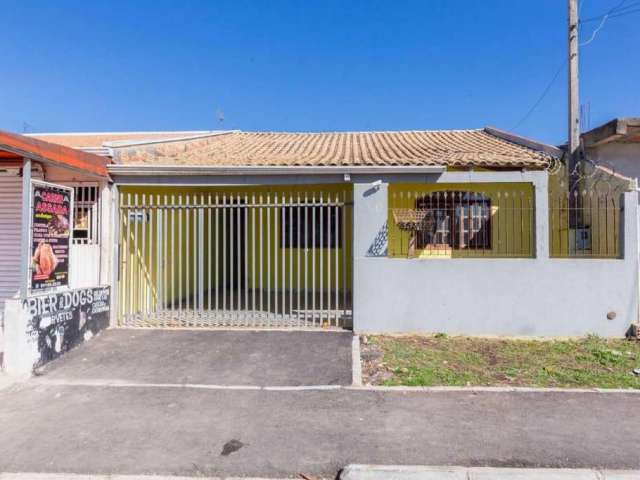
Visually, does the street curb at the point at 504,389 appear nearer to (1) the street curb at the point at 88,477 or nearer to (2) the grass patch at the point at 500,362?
(2) the grass patch at the point at 500,362

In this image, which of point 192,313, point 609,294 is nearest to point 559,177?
point 609,294

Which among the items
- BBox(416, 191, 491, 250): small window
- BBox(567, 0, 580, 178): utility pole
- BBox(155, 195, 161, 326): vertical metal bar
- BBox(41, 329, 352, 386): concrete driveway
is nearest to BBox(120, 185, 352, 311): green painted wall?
BBox(155, 195, 161, 326): vertical metal bar

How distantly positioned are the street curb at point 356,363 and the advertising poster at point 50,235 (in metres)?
4.39

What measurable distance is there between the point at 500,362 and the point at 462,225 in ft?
13.9

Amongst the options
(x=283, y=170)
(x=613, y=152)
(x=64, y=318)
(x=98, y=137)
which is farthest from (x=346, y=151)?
(x=98, y=137)

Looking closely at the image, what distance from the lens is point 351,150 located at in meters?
9.83

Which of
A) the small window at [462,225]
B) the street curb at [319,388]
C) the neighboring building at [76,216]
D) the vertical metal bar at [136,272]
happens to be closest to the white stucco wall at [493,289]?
the street curb at [319,388]

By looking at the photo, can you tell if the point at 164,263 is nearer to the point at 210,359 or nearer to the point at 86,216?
the point at 86,216

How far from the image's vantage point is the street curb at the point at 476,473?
9.96 ft

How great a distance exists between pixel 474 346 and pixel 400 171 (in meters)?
3.23

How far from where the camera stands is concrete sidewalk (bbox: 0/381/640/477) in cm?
326

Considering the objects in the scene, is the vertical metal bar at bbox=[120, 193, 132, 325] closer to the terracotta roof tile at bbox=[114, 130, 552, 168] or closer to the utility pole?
the terracotta roof tile at bbox=[114, 130, 552, 168]

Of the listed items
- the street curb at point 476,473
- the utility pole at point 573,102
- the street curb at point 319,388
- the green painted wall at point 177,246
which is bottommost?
the street curb at point 476,473

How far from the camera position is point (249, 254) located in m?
10.9
